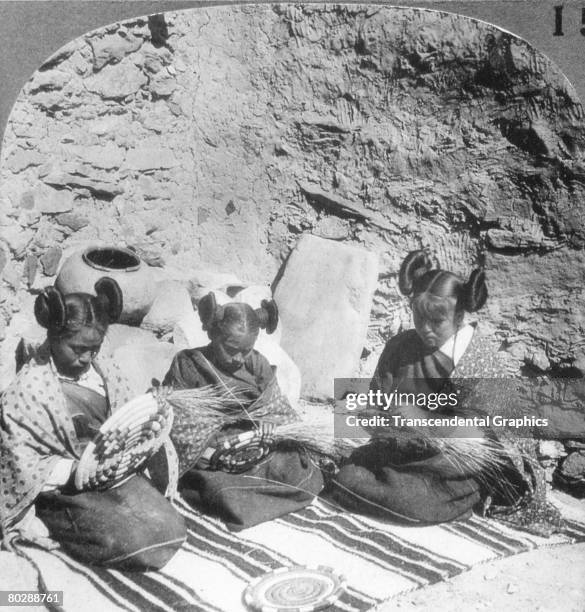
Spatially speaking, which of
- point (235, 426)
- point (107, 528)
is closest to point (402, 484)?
point (235, 426)

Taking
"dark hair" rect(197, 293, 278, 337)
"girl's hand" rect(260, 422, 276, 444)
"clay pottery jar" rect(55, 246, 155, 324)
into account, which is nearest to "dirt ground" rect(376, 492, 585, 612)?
"girl's hand" rect(260, 422, 276, 444)

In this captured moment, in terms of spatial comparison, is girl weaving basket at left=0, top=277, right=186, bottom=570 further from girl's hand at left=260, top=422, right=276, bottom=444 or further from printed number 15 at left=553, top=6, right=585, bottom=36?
printed number 15 at left=553, top=6, right=585, bottom=36

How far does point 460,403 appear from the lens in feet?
10.8

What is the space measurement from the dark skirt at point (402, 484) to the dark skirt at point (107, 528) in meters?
0.82

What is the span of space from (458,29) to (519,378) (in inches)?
55.6

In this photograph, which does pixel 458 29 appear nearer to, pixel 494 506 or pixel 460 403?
pixel 460 403

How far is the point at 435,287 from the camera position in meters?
3.29

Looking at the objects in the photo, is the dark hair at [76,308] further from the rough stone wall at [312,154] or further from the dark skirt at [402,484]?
the dark skirt at [402,484]

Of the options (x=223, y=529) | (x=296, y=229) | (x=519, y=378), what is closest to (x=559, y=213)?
(x=519, y=378)

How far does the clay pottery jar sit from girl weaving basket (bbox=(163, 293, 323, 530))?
236mm

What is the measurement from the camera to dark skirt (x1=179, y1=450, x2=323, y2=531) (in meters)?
3.29

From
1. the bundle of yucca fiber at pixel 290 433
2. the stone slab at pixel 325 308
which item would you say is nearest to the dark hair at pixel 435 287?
the stone slab at pixel 325 308

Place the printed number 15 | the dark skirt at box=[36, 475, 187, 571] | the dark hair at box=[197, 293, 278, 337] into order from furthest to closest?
1. the dark hair at box=[197, 293, 278, 337]
2. the dark skirt at box=[36, 475, 187, 571]
3. the printed number 15

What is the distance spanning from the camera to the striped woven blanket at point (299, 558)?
309cm
